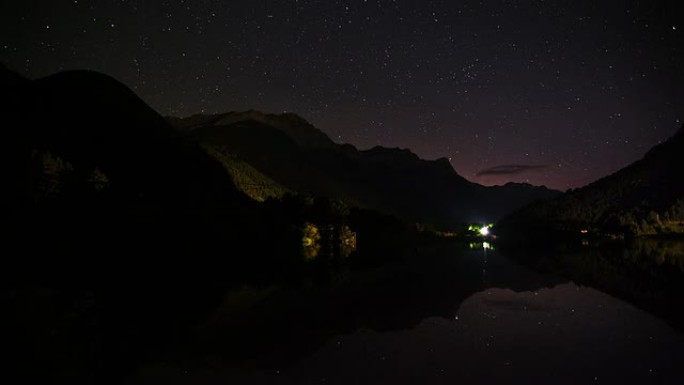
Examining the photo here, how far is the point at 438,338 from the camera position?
1848 cm

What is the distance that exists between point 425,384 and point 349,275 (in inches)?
1177

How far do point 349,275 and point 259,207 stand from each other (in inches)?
2347

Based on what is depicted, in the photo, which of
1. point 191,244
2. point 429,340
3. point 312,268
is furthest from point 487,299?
point 191,244

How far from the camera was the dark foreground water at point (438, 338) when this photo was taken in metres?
13.7

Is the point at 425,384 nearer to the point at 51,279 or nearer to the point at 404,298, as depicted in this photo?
the point at 404,298

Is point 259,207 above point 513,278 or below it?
above

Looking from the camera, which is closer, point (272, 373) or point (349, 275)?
point (272, 373)

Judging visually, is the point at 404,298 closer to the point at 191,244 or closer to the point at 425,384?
the point at 425,384

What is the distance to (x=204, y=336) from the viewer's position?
1828cm

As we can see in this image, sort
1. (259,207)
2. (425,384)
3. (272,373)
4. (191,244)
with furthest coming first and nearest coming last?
1. (259,207)
2. (191,244)
3. (272,373)
4. (425,384)

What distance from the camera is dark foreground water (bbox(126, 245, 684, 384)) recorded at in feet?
45.0

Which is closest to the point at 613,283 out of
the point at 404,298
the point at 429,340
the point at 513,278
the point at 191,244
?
the point at 513,278

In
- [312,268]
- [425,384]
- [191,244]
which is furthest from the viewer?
[191,244]

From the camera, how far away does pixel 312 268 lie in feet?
162
